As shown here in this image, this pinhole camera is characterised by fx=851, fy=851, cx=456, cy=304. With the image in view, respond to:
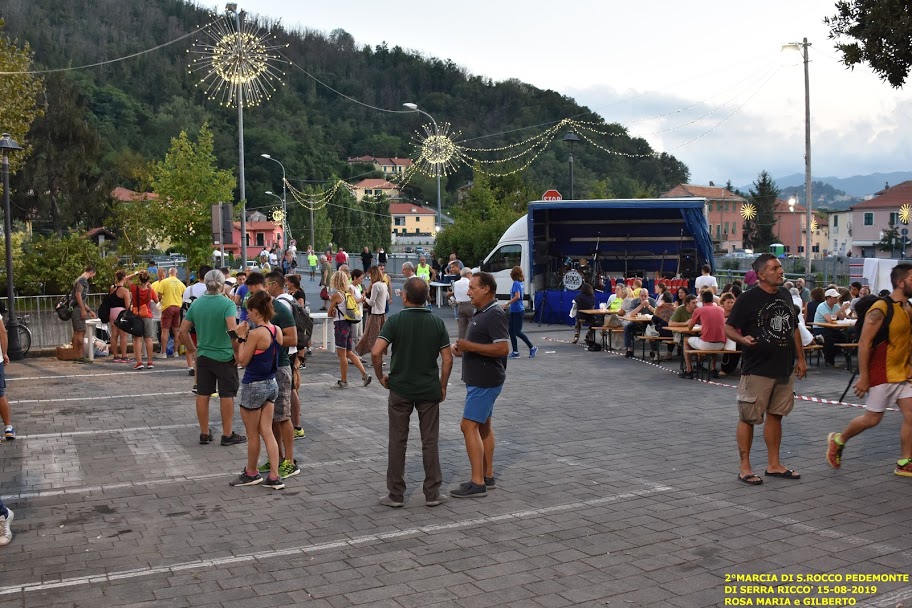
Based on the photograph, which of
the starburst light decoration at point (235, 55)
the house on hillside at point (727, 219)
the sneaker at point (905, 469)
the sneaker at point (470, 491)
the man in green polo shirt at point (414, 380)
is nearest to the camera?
the man in green polo shirt at point (414, 380)

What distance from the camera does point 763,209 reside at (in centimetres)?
9688

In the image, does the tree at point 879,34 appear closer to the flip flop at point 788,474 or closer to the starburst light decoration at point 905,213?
the flip flop at point 788,474

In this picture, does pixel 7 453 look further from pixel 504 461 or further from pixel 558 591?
pixel 558 591

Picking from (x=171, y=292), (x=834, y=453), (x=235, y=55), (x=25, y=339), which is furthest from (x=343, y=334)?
(x=235, y=55)

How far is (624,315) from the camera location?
17297 millimetres

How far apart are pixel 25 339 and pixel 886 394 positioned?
15.6 metres

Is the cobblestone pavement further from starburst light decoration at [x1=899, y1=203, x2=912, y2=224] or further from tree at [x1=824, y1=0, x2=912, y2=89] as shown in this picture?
starburst light decoration at [x1=899, y1=203, x2=912, y2=224]

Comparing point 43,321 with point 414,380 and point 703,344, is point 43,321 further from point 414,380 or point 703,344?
point 414,380

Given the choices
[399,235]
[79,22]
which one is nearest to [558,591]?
[399,235]

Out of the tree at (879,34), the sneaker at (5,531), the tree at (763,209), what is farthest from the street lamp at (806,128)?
the tree at (763,209)

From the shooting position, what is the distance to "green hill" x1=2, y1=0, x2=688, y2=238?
57375mm

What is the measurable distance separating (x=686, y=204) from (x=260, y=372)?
17.5 meters

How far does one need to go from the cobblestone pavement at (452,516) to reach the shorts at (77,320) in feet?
17.6

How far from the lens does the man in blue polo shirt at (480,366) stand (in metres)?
7.08
